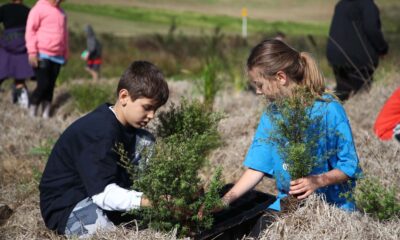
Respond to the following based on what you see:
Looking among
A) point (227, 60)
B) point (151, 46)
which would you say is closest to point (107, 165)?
point (227, 60)

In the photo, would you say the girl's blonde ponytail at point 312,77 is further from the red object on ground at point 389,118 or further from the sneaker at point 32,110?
the sneaker at point 32,110

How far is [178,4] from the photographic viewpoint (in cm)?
1795

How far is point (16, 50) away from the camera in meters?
6.98

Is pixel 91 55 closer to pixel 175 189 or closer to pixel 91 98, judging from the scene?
pixel 91 98

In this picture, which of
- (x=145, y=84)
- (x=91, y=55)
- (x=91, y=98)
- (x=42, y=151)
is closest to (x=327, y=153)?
(x=145, y=84)

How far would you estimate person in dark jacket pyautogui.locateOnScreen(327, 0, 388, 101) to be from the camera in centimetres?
602

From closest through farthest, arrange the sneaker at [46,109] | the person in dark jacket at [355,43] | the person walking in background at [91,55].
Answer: the person in dark jacket at [355,43], the sneaker at [46,109], the person walking in background at [91,55]

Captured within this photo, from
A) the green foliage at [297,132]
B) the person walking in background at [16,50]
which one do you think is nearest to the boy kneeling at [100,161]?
the green foliage at [297,132]

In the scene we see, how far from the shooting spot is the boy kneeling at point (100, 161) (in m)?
2.72

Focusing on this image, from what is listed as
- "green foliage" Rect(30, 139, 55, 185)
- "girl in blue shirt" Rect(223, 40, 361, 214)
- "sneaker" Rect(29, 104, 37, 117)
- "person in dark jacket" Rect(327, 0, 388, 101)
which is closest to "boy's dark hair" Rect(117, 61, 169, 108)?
"girl in blue shirt" Rect(223, 40, 361, 214)

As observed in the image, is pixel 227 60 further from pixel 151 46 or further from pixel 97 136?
pixel 97 136

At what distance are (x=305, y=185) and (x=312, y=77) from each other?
590 millimetres

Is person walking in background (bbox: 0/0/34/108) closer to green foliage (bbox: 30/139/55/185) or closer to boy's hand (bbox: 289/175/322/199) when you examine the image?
green foliage (bbox: 30/139/55/185)

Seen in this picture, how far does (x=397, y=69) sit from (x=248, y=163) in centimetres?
481
